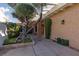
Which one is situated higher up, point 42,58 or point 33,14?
point 33,14

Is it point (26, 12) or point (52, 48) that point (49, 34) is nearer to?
point (52, 48)

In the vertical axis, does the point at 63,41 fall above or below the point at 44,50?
above

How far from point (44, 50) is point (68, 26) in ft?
5.90

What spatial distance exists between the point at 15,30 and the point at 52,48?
5.75 ft

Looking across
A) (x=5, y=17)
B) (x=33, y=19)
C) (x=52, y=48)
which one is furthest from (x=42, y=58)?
(x=5, y=17)

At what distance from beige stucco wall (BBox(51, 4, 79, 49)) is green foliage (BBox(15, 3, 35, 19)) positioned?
5.90 feet

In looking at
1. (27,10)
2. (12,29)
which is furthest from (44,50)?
(27,10)

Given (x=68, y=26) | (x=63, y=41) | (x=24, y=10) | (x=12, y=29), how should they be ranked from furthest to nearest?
(x=68, y=26) < (x=63, y=41) < (x=24, y=10) < (x=12, y=29)

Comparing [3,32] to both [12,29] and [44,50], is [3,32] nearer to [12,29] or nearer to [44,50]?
[12,29]

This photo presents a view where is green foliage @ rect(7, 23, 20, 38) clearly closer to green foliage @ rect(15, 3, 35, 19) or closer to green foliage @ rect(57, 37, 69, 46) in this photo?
green foliage @ rect(15, 3, 35, 19)

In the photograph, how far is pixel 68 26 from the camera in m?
9.67

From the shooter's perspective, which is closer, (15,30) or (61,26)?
(15,30)

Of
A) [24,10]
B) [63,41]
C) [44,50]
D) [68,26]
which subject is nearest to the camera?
[24,10]

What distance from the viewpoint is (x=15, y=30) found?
809 cm
